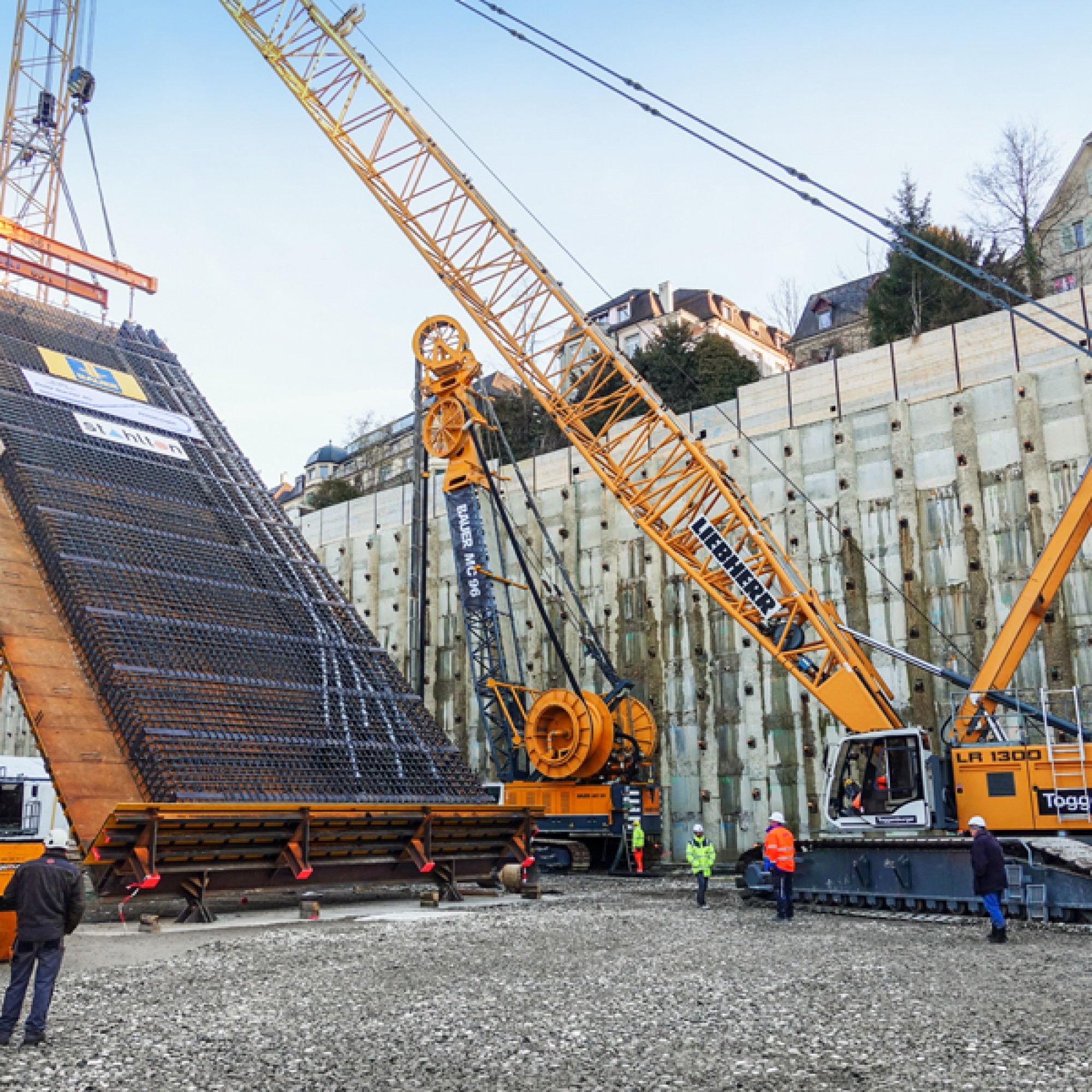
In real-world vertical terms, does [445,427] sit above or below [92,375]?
below

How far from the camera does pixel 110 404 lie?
72.9 feet

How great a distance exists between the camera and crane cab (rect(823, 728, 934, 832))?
531 inches

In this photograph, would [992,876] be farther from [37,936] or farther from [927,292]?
[927,292]

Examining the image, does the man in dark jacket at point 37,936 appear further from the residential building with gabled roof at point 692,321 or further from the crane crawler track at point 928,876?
the residential building with gabled roof at point 692,321

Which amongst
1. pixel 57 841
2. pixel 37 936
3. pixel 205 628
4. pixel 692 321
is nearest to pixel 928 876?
pixel 57 841

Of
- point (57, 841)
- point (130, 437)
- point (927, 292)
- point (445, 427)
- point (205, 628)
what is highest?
point (927, 292)

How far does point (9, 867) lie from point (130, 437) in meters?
14.1

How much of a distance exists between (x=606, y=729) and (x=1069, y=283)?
24.1 metres

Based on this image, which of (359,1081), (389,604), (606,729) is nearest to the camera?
(359,1081)

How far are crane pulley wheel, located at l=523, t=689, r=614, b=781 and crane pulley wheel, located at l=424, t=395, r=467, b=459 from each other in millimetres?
5750

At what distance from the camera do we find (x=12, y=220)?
1222 inches

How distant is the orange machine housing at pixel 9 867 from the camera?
850 centimetres

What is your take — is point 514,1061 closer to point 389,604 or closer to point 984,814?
point 984,814

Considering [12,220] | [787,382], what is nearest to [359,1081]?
[787,382]
